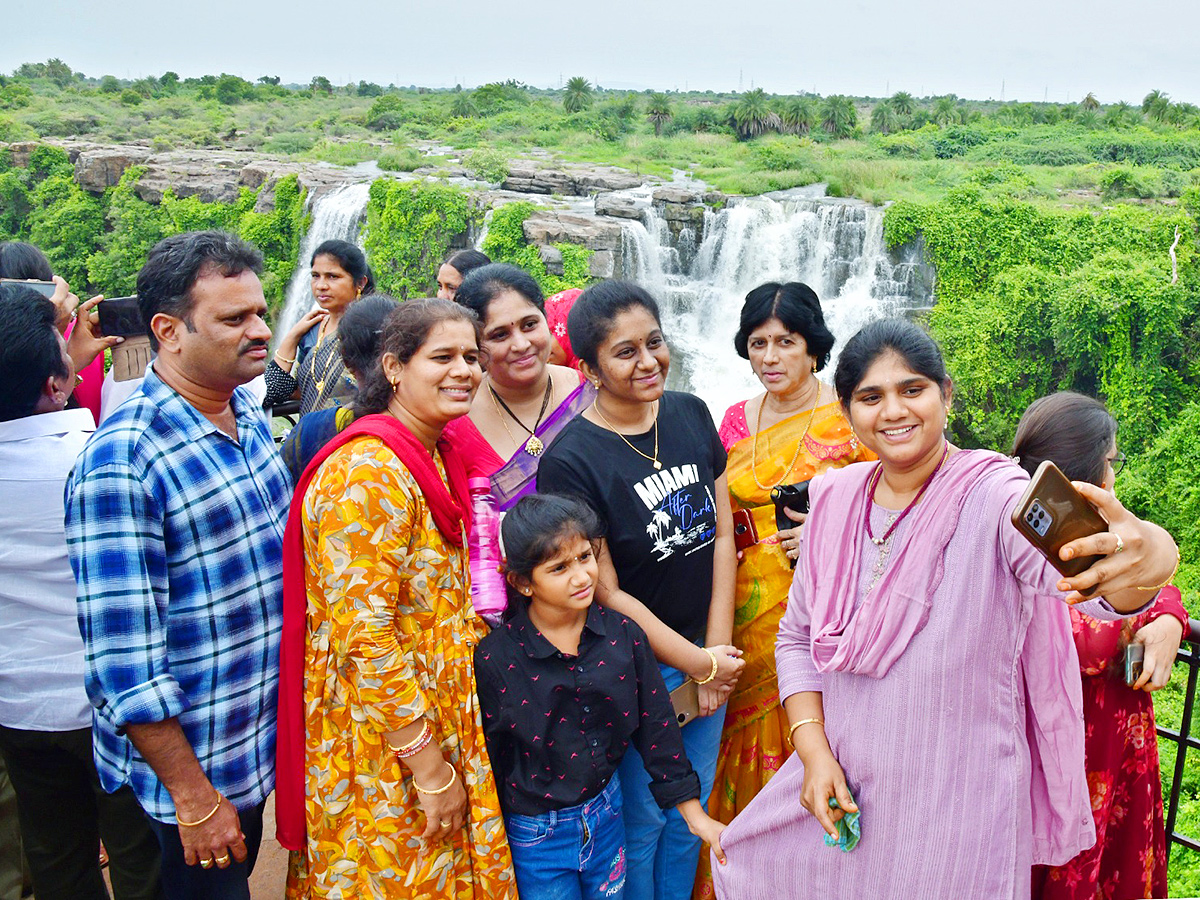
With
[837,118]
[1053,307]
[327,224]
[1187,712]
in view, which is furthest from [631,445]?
[837,118]

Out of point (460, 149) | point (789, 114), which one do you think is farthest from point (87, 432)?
point (789, 114)

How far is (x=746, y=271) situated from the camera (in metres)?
15.9

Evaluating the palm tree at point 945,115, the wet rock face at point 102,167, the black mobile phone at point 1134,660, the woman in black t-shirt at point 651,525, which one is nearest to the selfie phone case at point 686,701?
the woman in black t-shirt at point 651,525

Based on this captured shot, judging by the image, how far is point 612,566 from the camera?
1937 mm

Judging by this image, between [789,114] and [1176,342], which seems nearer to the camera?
[1176,342]

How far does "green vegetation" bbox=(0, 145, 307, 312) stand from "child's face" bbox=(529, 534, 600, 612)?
20.5 m

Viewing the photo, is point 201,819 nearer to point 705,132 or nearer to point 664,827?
point 664,827

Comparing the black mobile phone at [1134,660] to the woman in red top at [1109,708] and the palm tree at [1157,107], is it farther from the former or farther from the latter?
the palm tree at [1157,107]

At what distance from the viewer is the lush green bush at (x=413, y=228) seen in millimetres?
17922

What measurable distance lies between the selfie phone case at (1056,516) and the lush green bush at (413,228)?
688 inches

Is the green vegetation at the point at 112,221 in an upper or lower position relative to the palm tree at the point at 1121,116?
lower

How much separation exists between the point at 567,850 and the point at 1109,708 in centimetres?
116

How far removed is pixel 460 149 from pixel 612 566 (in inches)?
1123

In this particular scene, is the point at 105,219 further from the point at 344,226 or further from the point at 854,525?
the point at 854,525
